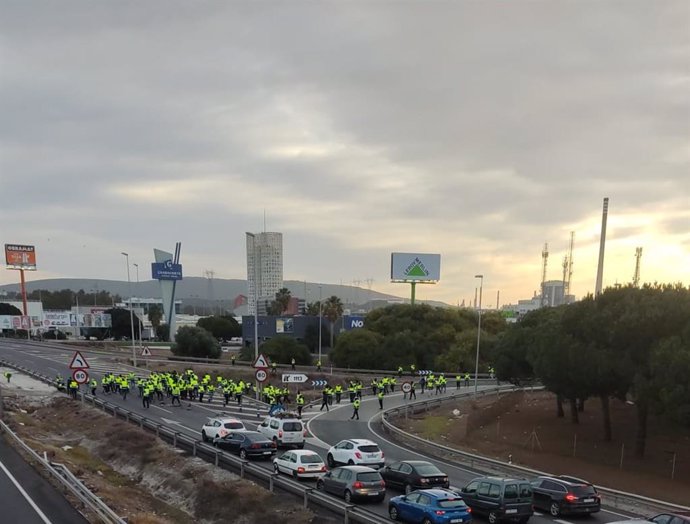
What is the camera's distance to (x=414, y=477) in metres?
18.9

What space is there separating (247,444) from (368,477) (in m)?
7.98

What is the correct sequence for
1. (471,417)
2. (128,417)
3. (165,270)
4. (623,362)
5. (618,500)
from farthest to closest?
1. (165,270)
2. (471,417)
3. (128,417)
4. (623,362)
5. (618,500)

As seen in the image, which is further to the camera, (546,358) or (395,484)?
(546,358)

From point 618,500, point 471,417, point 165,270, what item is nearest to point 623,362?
point 618,500

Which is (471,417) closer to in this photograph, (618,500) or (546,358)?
(546,358)

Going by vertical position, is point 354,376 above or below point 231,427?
below

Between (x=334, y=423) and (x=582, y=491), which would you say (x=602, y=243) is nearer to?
(x=334, y=423)

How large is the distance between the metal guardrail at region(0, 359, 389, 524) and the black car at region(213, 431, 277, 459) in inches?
43.1

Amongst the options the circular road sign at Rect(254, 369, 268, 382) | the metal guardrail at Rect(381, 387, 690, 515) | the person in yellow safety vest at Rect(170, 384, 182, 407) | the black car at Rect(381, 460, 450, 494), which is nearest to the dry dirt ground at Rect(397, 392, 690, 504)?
the metal guardrail at Rect(381, 387, 690, 515)

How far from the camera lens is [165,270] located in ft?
376

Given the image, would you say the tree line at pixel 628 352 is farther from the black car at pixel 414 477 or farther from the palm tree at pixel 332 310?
the palm tree at pixel 332 310

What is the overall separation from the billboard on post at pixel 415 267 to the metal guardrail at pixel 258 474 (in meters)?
70.9

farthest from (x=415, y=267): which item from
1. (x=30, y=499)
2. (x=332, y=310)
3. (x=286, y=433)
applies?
(x=30, y=499)

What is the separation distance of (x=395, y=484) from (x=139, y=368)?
173 feet
